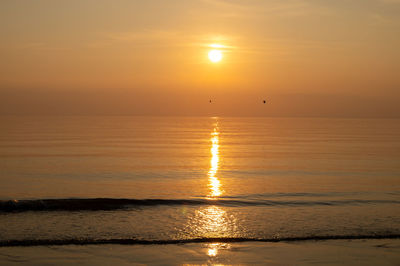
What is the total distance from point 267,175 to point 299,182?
A: 4118 millimetres

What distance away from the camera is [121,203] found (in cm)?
2389

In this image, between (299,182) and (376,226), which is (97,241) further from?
(299,182)

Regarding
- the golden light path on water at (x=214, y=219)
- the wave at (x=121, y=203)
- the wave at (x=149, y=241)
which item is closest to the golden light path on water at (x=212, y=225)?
the golden light path on water at (x=214, y=219)

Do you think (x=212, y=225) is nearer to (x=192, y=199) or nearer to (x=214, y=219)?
(x=214, y=219)

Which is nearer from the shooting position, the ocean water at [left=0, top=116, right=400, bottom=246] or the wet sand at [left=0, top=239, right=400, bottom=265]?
the wet sand at [left=0, top=239, right=400, bottom=265]

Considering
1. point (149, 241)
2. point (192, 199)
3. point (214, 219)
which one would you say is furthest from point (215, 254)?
point (192, 199)

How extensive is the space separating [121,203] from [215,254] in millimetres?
10852

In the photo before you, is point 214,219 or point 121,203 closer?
point 214,219

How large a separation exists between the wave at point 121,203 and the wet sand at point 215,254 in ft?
Result: 25.5

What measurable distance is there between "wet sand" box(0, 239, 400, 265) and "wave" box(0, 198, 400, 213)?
7765 mm

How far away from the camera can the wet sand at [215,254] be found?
13.4 meters

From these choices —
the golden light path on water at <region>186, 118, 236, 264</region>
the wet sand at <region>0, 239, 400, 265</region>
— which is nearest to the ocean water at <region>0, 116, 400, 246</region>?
the golden light path on water at <region>186, 118, 236, 264</region>

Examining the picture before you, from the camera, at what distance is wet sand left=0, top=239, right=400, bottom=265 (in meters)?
13.4

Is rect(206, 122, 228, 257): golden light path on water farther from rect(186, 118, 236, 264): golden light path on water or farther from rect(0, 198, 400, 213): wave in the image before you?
rect(0, 198, 400, 213): wave
